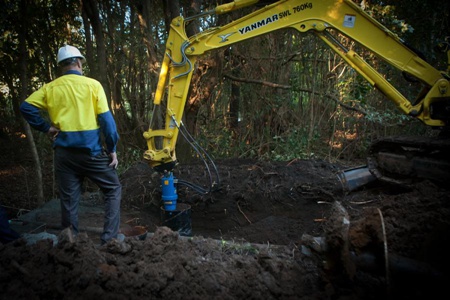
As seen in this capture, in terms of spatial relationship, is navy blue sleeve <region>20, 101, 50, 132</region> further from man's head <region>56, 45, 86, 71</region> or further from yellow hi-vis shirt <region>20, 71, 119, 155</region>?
man's head <region>56, 45, 86, 71</region>

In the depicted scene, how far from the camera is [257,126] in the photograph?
8953mm

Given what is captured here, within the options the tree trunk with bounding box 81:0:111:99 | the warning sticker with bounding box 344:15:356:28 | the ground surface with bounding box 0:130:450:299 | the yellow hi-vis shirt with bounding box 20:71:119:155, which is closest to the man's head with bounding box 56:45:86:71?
the yellow hi-vis shirt with bounding box 20:71:119:155

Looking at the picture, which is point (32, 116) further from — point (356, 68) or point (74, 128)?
point (356, 68)

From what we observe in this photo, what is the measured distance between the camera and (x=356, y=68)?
4.54 meters

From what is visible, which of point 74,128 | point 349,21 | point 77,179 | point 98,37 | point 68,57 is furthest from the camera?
point 98,37

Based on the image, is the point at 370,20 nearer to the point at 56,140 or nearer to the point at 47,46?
the point at 56,140

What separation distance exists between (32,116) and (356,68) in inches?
151

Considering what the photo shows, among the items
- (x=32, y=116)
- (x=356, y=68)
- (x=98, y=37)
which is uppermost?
(x=98, y=37)

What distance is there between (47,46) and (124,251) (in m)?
8.06

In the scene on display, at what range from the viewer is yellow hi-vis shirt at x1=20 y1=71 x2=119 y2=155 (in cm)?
361

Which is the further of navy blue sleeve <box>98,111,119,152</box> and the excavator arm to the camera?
the excavator arm

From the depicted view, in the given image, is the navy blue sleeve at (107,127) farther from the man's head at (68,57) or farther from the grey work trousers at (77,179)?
the man's head at (68,57)

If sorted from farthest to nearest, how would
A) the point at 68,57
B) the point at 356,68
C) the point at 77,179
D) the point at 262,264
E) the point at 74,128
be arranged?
the point at 356,68 → the point at 77,179 → the point at 68,57 → the point at 74,128 → the point at 262,264

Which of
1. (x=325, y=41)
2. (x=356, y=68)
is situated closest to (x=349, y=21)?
(x=325, y=41)
